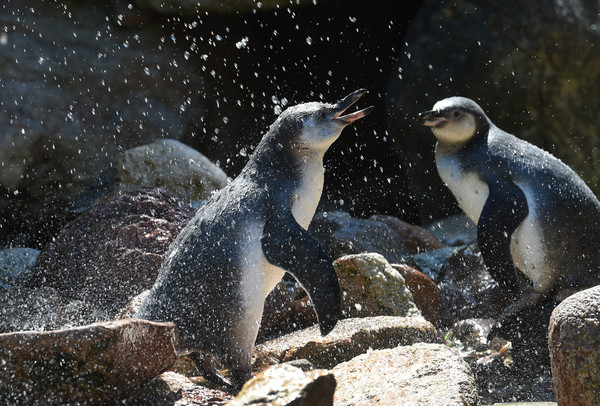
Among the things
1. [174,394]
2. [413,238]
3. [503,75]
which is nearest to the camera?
[174,394]

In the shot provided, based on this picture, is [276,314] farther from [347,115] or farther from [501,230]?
[501,230]

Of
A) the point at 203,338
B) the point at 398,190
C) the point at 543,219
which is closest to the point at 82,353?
the point at 203,338

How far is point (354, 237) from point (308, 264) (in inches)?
118

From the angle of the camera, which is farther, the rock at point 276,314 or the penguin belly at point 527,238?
the penguin belly at point 527,238

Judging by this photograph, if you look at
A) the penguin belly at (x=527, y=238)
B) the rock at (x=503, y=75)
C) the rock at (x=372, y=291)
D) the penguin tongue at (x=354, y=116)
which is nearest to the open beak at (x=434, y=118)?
the penguin belly at (x=527, y=238)

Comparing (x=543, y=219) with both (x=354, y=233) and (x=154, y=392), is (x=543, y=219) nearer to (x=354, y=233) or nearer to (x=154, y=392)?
(x=354, y=233)

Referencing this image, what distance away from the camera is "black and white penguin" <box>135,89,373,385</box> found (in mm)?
3367

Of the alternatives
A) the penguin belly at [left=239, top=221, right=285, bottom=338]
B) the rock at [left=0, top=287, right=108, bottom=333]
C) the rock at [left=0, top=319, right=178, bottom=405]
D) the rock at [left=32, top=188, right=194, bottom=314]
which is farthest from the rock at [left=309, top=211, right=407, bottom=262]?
the rock at [left=0, top=319, right=178, bottom=405]

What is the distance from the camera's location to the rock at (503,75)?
818cm

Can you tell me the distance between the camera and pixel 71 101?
8.13 meters

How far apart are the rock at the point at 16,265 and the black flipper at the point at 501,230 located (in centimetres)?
343

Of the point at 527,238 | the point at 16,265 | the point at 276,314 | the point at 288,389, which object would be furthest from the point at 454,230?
the point at 288,389

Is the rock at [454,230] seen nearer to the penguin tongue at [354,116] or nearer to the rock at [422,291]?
the rock at [422,291]

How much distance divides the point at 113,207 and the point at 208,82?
455 cm
